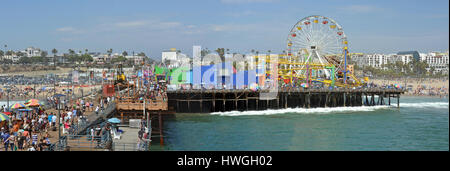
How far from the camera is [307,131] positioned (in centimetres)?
3500

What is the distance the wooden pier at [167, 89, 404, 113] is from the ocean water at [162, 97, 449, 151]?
2435mm

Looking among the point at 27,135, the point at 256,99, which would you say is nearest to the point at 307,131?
the point at 256,99

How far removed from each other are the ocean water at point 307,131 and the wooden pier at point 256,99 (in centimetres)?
244

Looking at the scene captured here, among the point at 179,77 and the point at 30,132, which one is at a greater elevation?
the point at 179,77

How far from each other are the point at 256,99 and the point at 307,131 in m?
16.2

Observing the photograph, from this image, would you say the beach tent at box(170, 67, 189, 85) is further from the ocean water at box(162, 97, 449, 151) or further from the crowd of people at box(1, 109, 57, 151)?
the crowd of people at box(1, 109, 57, 151)

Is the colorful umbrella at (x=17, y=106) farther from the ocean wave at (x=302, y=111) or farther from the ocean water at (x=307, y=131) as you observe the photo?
the ocean wave at (x=302, y=111)

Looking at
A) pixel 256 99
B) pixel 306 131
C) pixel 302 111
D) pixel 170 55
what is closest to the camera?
pixel 306 131

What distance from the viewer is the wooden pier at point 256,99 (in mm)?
49125

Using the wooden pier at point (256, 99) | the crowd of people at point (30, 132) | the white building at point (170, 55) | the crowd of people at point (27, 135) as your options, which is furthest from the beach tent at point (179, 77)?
the white building at point (170, 55)

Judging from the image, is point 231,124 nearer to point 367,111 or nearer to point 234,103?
point 234,103

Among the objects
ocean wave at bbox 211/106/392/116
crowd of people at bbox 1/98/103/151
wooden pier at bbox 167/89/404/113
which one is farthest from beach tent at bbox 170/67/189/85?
crowd of people at bbox 1/98/103/151

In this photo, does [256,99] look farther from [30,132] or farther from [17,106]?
[30,132]
